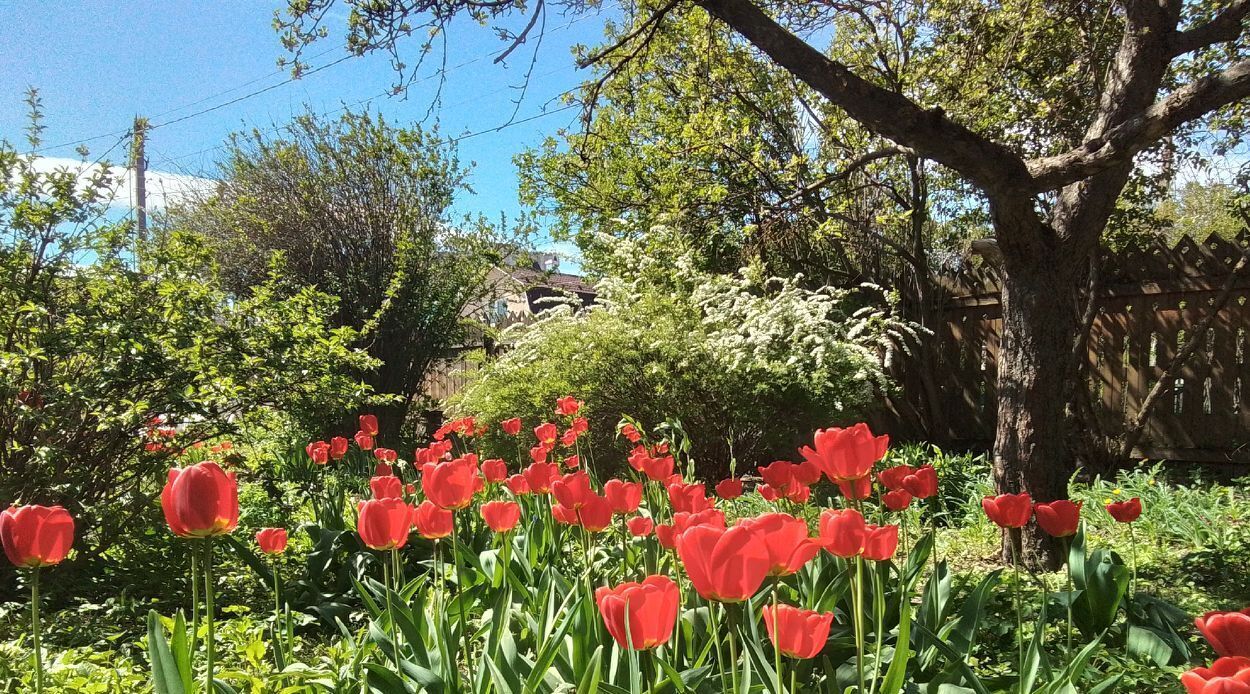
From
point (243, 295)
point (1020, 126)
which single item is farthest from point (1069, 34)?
point (243, 295)

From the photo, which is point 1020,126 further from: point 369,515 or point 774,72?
point 369,515

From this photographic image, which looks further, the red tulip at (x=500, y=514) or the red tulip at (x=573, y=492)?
the red tulip at (x=500, y=514)

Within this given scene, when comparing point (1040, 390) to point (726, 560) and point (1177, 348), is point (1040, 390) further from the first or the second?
point (1177, 348)

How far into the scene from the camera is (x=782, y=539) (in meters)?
0.98

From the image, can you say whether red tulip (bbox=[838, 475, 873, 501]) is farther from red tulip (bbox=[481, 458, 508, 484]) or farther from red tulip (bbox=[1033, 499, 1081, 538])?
red tulip (bbox=[481, 458, 508, 484])

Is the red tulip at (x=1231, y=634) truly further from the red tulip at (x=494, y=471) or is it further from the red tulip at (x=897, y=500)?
the red tulip at (x=494, y=471)

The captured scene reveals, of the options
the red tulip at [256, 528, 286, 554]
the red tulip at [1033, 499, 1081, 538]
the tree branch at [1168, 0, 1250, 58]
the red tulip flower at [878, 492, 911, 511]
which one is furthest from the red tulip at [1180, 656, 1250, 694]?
the tree branch at [1168, 0, 1250, 58]

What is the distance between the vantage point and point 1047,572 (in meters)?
2.81

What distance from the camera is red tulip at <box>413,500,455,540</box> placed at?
59.8 inches

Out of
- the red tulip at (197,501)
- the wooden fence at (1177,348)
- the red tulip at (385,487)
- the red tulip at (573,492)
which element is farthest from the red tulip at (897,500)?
the wooden fence at (1177,348)

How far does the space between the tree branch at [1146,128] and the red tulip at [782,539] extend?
233cm

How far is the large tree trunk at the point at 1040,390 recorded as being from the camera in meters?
2.88

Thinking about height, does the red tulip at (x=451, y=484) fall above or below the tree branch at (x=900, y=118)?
below

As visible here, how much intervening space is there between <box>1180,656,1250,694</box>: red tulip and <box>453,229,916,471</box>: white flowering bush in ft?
14.5
